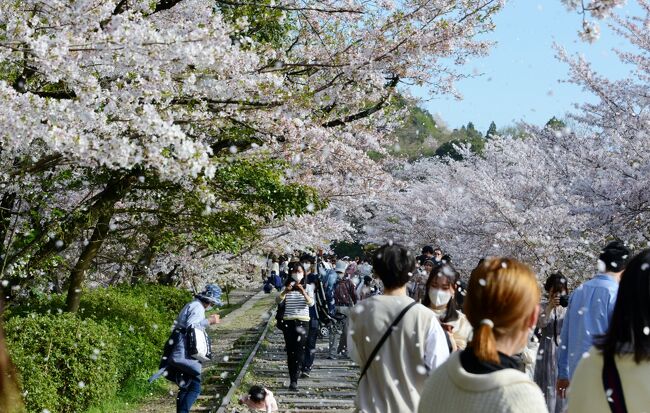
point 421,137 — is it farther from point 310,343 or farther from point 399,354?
point 399,354

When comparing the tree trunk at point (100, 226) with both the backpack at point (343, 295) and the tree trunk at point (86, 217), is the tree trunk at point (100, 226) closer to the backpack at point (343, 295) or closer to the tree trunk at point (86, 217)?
the tree trunk at point (86, 217)

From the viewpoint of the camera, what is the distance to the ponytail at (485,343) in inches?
105

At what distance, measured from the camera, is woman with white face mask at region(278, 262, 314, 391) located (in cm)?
1214

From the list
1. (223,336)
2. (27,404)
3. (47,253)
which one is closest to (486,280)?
(27,404)

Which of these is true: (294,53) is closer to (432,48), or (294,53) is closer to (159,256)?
(432,48)

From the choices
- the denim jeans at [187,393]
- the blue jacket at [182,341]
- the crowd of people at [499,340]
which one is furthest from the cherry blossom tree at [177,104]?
the crowd of people at [499,340]

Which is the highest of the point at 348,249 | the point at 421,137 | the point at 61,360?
the point at 421,137

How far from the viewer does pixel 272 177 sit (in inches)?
486

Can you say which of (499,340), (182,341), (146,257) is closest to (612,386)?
(499,340)

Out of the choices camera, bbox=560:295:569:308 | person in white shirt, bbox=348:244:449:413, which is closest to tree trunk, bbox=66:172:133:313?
camera, bbox=560:295:569:308

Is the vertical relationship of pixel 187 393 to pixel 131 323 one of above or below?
below

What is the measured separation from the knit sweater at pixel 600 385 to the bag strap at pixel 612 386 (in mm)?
11

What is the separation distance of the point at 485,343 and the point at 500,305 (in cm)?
13

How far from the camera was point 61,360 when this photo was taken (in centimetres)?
922
